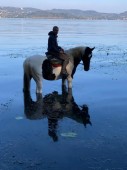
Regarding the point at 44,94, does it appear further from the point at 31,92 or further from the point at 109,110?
the point at 109,110

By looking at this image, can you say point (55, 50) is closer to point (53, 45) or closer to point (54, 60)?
point (53, 45)

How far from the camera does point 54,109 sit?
11969 millimetres

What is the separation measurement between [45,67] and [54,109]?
8.28 ft

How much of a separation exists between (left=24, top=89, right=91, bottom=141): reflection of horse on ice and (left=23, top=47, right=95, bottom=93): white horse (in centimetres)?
61

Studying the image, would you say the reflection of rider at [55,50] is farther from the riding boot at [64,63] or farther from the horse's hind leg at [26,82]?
the horse's hind leg at [26,82]

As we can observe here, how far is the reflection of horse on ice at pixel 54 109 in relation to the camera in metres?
10.7

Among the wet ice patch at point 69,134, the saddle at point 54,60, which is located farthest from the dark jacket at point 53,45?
the wet ice patch at point 69,134

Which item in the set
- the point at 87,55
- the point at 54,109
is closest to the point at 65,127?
the point at 54,109

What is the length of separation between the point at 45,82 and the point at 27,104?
4338mm

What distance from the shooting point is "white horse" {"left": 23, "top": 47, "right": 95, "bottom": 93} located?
13.9 meters

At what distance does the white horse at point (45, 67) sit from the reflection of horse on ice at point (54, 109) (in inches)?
24.0

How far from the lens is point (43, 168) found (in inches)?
290

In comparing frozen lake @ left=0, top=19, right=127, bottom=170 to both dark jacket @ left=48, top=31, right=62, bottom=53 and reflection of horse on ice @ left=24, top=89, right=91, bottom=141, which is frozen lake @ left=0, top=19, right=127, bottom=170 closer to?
reflection of horse on ice @ left=24, top=89, right=91, bottom=141

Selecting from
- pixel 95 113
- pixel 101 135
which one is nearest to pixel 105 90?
pixel 95 113
